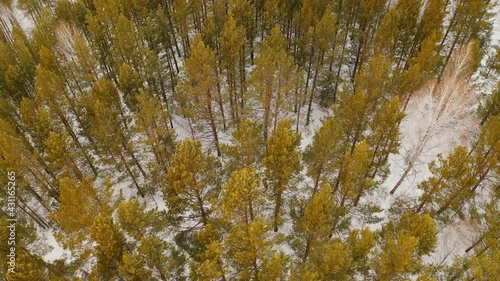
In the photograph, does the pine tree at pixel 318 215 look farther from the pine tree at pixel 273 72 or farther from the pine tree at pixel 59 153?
the pine tree at pixel 59 153

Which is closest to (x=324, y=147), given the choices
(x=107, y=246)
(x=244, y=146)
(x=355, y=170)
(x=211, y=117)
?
(x=355, y=170)

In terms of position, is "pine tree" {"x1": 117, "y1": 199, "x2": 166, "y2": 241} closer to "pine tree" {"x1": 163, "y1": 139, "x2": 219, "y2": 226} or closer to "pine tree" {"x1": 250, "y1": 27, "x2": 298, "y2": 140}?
"pine tree" {"x1": 163, "y1": 139, "x2": 219, "y2": 226}

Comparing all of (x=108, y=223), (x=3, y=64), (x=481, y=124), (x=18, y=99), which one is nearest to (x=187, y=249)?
(x=108, y=223)

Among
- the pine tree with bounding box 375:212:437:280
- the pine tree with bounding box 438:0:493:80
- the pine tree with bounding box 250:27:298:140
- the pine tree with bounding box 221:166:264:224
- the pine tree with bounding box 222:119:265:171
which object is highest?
the pine tree with bounding box 438:0:493:80

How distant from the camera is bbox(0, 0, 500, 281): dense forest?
2159 centimetres

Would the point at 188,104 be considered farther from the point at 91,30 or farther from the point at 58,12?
the point at 58,12

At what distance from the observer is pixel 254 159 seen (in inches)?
987

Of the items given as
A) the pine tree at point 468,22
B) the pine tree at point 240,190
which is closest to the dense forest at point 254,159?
the pine tree at point 240,190

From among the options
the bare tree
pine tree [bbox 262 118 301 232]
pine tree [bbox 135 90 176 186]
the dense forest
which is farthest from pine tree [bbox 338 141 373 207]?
pine tree [bbox 135 90 176 186]

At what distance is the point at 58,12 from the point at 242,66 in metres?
19.6

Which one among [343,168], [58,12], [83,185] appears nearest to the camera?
[83,185]

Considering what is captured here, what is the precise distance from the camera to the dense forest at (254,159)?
21594 mm

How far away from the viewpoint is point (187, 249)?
88.7 ft

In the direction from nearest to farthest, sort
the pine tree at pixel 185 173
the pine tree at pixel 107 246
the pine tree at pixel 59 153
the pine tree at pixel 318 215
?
the pine tree at pixel 107 246, the pine tree at pixel 318 215, the pine tree at pixel 185 173, the pine tree at pixel 59 153
